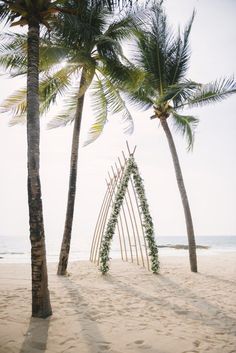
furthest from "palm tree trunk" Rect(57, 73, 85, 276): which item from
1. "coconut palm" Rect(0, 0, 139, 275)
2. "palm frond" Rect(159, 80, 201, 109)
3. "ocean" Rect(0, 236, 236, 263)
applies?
"ocean" Rect(0, 236, 236, 263)

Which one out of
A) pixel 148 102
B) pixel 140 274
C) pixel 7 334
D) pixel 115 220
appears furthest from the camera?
pixel 148 102

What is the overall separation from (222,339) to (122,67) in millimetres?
8137

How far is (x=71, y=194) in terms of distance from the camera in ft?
32.6

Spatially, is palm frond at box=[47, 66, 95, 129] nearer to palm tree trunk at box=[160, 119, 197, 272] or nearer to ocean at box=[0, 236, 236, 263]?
palm tree trunk at box=[160, 119, 197, 272]

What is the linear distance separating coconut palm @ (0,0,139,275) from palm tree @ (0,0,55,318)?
144 cm

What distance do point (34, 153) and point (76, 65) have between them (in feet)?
18.3

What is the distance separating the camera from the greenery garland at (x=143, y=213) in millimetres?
10633

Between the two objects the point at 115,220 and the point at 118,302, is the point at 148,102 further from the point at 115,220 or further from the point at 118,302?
the point at 118,302

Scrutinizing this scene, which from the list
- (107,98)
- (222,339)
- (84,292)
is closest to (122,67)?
(107,98)

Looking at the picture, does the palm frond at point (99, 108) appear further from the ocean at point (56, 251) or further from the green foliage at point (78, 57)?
the ocean at point (56, 251)

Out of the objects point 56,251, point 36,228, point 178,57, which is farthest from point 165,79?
point 56,251

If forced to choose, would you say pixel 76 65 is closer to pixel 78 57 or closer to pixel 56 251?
pixel 78 57

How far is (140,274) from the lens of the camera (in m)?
10.3

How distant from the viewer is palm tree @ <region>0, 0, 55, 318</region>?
5.29 meters
